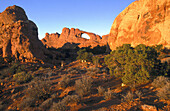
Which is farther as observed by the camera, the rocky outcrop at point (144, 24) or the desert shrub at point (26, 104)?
the rocky outcrop at point (144, 24)

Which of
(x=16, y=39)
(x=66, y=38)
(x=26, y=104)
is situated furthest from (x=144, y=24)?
(x=66, y=38)

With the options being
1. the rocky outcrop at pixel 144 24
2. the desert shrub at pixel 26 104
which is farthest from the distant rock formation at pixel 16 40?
the rocky outcrop at pixel 144 24

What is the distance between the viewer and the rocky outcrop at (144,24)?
15.5 meters

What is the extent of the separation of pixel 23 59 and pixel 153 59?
17.1 m

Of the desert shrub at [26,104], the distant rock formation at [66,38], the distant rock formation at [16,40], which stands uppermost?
the distant rock formation at [66,38]

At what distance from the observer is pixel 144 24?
18.2m

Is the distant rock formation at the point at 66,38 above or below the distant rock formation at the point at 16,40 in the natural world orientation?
above

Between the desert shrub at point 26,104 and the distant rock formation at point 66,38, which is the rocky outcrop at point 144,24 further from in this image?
the distant rock formation at point 66,38

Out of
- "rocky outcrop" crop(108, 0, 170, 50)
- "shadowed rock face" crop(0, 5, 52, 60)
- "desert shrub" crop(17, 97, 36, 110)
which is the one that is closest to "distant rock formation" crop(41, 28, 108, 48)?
"rocky outcrop" crop(108, 0, 170, 50)

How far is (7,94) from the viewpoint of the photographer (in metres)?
6.83

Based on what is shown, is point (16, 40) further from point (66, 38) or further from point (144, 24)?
point (66, 38)

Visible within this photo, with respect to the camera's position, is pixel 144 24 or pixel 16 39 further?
pixel 144 24

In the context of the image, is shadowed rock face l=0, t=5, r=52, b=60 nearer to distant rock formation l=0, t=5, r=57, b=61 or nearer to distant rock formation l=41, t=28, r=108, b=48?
distant rock formation l=0, t=5, r=57, b=61

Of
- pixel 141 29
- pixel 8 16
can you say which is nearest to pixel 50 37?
pixel 8 16
